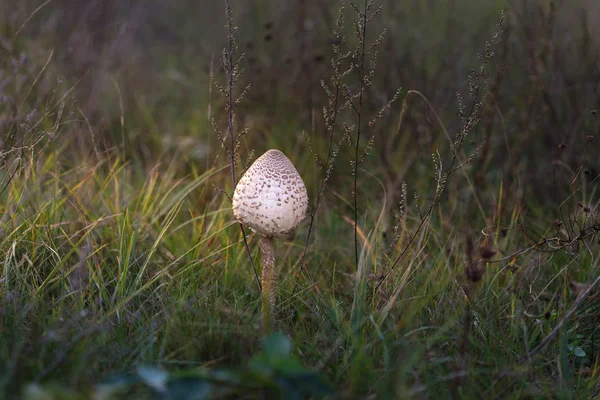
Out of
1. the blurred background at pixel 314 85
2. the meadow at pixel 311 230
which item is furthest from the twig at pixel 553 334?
the blurred background at pixel 314 85

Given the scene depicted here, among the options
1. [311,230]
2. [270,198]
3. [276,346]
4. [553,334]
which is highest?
[270,198]

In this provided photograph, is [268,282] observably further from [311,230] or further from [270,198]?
[311,230]

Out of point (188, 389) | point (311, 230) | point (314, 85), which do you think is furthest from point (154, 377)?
point (314, 85)

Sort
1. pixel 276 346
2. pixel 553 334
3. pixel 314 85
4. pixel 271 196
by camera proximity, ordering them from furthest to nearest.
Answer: pixel 314 85, pixel 271 196, pixel 553 334, pixel 276 346

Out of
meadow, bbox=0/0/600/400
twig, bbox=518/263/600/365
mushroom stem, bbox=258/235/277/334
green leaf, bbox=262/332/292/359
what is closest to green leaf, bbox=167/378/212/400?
meadow, bbox=0/0/600/400

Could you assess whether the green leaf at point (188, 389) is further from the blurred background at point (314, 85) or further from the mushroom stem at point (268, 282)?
the blurred background at point (314, 85)

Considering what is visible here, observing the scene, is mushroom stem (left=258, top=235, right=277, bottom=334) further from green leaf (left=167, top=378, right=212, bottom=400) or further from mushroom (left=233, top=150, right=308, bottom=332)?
green leaf (left=167, top=378, right=212, bottom=400)
